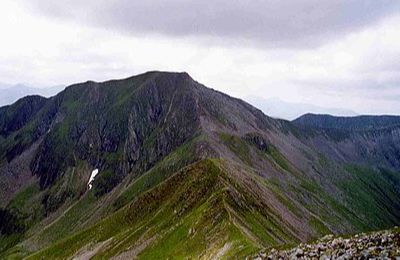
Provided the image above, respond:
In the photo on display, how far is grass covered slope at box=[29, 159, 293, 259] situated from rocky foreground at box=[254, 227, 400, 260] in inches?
2056

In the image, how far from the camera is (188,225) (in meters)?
133

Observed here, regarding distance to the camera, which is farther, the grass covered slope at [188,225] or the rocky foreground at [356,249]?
the grass covered slope at [188,225]

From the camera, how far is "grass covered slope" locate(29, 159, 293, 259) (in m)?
117

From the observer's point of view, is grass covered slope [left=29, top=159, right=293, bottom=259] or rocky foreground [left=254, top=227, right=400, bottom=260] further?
grass covered slope [left=29, top=159, right=293, bottom=259]

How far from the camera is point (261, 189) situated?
185375 millimetres

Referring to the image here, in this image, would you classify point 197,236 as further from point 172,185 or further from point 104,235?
point 104,235

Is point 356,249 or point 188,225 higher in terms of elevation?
point 356,249

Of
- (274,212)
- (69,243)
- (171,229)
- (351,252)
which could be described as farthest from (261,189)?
(351,252)

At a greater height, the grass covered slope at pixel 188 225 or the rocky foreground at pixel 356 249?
the rocky foreground at pixel 356 249

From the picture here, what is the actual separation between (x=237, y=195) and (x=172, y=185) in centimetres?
3781

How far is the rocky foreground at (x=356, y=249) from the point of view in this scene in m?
32.4

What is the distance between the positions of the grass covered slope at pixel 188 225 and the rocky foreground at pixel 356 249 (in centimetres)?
5223

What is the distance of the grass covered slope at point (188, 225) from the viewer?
116688 mm

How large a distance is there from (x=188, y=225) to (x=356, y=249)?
101 metres
